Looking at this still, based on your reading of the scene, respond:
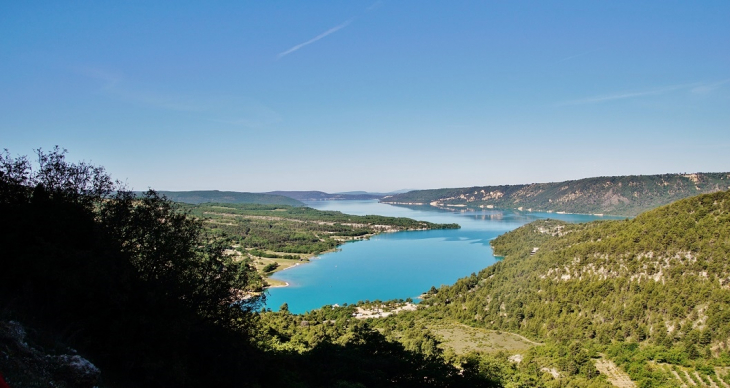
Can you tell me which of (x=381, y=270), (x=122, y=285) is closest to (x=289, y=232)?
(x=381, y=270)

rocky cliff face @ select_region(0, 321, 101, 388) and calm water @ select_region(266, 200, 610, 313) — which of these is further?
calm water @ select_region(266, 200, 610, 313)

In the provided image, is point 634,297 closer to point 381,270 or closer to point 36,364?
point 36,364

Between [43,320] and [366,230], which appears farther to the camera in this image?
[366,230]

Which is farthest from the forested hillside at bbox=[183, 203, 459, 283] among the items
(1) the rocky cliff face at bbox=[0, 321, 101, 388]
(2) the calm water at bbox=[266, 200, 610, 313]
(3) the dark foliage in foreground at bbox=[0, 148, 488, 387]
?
(1) the rocky cliff face at bbox=[0, 321, 101, 388]

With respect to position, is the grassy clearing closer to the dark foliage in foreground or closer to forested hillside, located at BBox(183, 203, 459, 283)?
the dark foliage in foreground

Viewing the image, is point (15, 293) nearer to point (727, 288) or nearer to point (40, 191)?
point (40, 191)

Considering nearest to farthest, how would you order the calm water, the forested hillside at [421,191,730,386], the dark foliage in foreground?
the dark foliage in foreground, the forested hillside at [421,191,730,386], the calm water

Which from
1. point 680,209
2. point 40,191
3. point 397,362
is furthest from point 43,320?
point 680,209

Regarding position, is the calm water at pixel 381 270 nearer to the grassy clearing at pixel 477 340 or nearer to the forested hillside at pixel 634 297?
the forested hillside at pixel 634 297
